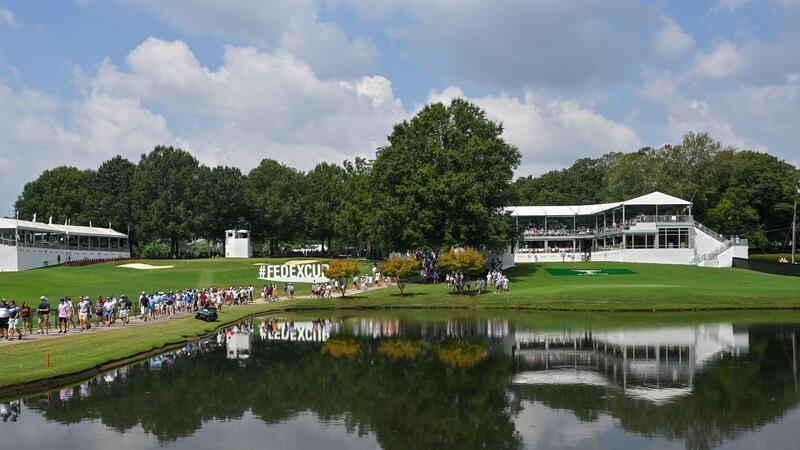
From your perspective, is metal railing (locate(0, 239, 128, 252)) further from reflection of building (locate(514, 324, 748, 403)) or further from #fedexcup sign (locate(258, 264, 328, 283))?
reflection of building (locate(514, 324, 748, 403))

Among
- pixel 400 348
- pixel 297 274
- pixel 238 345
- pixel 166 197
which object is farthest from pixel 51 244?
pixel 400 348

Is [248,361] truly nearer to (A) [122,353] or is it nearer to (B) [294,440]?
(A) [122,353]

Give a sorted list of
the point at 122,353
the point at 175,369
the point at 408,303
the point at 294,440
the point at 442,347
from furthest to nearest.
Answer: the point at 408,303
the point at 442,347
the point at 122,353
the point at 175,369
the point at 294,440

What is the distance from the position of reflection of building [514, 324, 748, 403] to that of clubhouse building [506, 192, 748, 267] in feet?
158

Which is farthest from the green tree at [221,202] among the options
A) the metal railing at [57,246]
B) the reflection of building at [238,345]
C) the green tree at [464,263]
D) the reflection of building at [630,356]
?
the reflection of building at [630,356]

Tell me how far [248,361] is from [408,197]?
40932 millimetres

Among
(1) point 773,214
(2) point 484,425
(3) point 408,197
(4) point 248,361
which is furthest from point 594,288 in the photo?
(1) point 773,214

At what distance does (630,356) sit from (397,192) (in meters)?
43.3

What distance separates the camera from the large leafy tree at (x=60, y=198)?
108 m

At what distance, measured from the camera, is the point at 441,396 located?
20.6 m

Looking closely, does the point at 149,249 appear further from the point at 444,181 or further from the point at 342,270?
the point at 342,270

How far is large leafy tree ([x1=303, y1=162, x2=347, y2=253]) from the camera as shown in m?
111

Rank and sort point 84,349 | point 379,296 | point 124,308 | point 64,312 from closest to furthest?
point 84,349, point 64,312, point 124,308, point 379,296

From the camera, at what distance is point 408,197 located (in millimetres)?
67188
